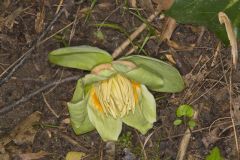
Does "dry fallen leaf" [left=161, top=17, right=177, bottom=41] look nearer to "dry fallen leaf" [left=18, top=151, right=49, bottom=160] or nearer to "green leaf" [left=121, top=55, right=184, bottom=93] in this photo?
"green leaf" [left=121, top=55, right=184, bottom=93]

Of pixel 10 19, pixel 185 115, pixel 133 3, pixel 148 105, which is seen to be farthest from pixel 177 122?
pixel 10 19

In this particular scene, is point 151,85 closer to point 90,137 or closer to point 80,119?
point 80,119

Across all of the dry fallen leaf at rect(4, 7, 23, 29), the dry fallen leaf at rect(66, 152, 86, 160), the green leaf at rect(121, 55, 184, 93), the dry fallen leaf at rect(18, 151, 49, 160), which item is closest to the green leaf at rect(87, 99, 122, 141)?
the green leaf at rect(121, 55, 184, 93)

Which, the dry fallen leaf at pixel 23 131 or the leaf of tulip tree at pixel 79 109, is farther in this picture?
the dry fallen leaf at pixel 23 131

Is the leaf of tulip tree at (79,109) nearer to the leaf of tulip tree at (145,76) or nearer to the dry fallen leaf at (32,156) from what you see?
the leaf of tulip tree at (145,76)

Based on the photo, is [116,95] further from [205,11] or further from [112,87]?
[205,11]

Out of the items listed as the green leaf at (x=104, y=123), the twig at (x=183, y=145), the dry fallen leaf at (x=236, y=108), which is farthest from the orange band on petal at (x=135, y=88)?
the dry fallen leaf at (x=236, y=108)
